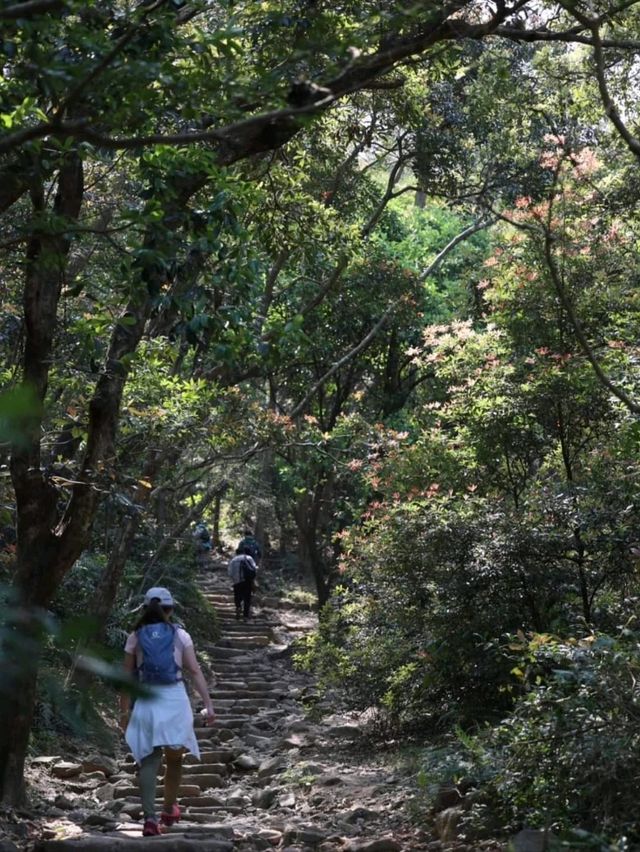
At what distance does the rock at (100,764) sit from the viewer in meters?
12.3

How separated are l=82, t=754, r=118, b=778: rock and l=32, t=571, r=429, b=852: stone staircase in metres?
0.10

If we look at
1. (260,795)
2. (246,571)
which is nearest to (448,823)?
(260,795)

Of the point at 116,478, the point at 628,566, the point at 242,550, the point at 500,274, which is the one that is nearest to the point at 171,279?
the point at 116,478

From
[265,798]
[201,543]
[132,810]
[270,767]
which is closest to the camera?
[132,810]

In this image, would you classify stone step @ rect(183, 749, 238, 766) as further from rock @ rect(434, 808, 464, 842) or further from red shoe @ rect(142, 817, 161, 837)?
rock @ rect(434, 808, 464, 842)

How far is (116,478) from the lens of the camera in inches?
349

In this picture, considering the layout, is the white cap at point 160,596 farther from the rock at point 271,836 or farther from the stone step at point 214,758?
the stone step at point 214,758

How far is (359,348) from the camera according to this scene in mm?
19625

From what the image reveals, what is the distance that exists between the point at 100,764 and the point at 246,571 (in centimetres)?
1090

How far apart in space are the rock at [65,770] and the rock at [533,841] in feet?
20.4

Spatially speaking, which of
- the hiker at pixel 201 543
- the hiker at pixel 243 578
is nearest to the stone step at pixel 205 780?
the hiker at pixel 243 578

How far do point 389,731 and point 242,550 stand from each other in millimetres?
12047

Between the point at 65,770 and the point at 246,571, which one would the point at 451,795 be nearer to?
the point at 65,770

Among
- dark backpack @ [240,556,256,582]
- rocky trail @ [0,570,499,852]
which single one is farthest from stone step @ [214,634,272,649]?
rocky trail @ [0,570,499,852]
